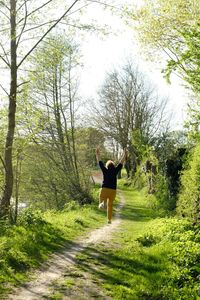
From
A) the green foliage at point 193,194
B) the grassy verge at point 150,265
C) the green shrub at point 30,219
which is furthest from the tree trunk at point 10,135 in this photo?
the green foliage at point 193,194

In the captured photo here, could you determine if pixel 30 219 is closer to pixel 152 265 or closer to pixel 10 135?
pixel 10 135

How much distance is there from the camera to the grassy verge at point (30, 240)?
7.63 m

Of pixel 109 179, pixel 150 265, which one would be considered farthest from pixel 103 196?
pixel 150 265

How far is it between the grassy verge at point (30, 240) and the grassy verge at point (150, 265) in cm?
111

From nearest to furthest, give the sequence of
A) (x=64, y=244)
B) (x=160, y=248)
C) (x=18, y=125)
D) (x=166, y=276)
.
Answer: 1. (x=166, y=276)
2. (x=160, y=248)
3. (x=64, y=244)
4. (x=18, y=125)

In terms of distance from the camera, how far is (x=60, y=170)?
85.3 feet

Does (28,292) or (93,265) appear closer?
(28,292)

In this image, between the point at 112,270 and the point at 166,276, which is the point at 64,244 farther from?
the point at 166,276

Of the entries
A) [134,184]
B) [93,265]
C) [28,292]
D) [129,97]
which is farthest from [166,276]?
[129,97]

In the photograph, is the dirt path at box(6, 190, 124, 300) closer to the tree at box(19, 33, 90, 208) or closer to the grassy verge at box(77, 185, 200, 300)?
the grassy verge at box(77, 185, 200, 300)

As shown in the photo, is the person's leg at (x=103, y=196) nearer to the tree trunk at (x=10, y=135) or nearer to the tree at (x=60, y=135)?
the tree trunk at (x=10, y=135)

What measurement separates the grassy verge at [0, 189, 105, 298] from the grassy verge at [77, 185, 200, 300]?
1112 mm

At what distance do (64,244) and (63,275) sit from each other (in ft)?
10.5

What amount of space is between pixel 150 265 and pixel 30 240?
11.1 ft
